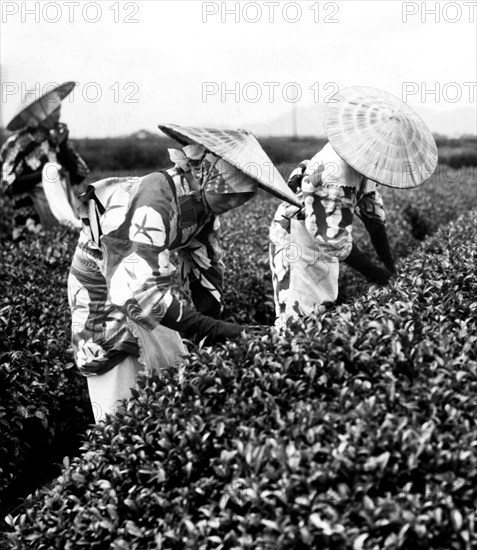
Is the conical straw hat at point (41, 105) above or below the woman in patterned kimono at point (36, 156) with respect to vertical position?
above

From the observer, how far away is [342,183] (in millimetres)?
3947

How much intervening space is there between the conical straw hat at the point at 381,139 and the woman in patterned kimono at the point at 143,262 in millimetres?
750

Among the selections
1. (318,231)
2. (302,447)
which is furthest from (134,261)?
(318,231)

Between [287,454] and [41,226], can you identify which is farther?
[41,226]

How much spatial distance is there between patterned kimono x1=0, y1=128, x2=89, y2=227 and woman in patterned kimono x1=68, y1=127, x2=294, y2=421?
12.6 feet

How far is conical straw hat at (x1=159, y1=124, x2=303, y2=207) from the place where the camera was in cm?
292

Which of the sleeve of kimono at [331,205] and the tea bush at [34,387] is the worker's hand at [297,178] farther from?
the tea bush at [34,387]

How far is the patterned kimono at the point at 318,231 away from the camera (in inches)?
155

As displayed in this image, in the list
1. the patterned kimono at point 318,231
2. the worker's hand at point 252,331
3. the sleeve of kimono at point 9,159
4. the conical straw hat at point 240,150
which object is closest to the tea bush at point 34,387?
the patterned kimono at point 318,231

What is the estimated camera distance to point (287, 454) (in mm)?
2158

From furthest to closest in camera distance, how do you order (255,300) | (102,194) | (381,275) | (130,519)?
(255,300) → (381,275) → (102,194) → (130,519)

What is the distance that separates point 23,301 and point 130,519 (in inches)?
113

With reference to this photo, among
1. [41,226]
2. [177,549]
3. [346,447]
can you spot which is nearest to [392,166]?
[346,447]

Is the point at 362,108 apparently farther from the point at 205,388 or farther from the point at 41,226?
the point at 41,226
